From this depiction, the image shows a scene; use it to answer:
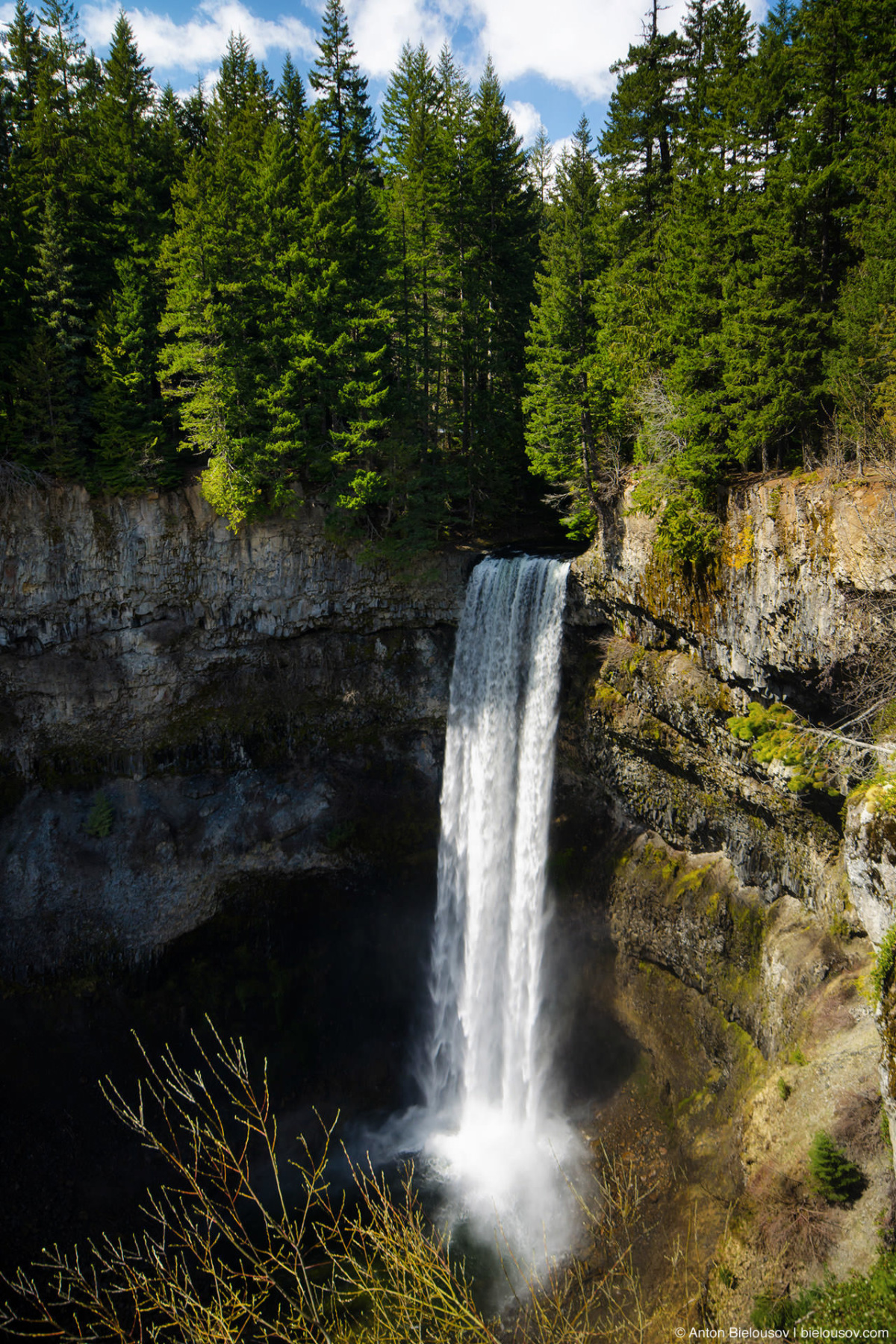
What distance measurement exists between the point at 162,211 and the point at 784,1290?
3574 centimetres

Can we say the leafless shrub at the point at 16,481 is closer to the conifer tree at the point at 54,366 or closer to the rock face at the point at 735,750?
the conifer tree at the point at 54,366

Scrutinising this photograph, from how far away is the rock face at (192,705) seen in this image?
24516 millimetres

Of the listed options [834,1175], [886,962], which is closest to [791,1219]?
[834,1175]

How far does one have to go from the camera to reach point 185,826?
25.3 meters

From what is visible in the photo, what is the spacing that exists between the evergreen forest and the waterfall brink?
13.5ft

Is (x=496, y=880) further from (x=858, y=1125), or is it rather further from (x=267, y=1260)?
(x=267, y=1260)

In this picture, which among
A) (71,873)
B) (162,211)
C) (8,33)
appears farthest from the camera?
(8,33)

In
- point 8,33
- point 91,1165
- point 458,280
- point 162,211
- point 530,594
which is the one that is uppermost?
point 8,33

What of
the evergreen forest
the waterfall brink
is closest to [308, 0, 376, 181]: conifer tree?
the evergreen forest

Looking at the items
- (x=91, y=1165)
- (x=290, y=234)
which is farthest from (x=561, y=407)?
(x=91, y=1165)

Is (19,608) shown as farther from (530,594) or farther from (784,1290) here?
(784,1290)

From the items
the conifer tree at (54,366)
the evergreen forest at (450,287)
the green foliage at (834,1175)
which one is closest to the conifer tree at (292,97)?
the evergreen forest at (450,287)

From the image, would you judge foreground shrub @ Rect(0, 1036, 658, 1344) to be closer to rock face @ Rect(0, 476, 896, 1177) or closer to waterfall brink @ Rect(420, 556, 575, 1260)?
waterfall brink @ Rect(420, 556, 575, 1260)

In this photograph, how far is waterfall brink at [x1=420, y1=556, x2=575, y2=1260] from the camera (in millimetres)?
21344
